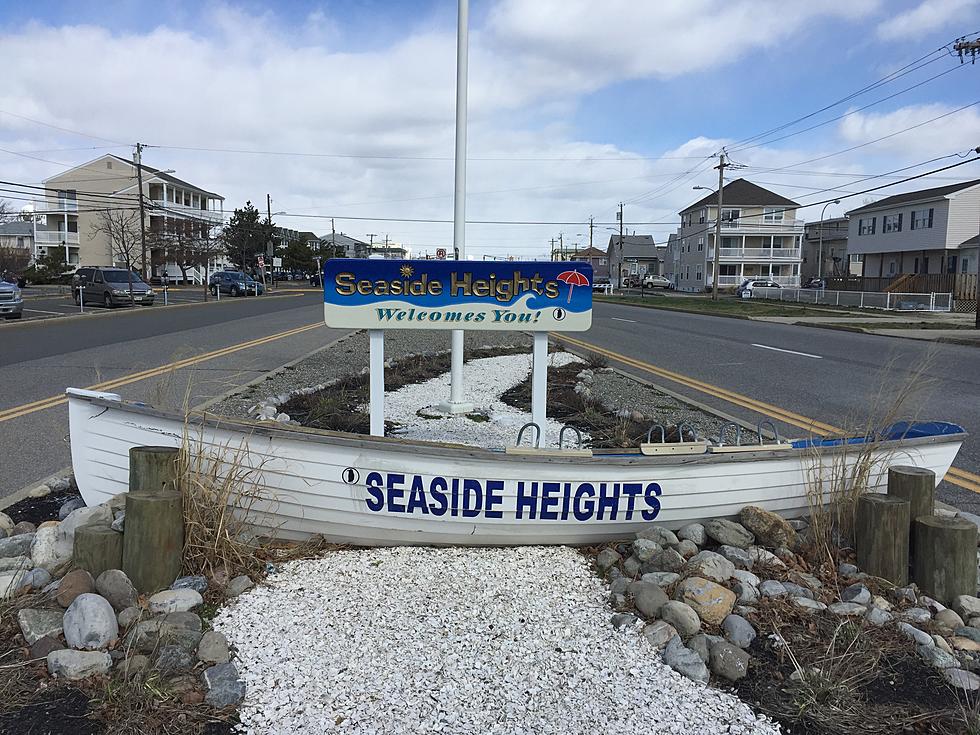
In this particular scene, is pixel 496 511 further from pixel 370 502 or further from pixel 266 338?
pixel 266 338

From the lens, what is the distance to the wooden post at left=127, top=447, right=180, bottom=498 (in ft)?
14.2

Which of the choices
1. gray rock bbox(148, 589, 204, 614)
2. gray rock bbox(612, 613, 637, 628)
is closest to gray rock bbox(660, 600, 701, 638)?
gray rock bbox(612, 613, 637, 628)

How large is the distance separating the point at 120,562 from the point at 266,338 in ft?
49.2

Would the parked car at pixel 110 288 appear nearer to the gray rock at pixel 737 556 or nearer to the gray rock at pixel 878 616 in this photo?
the gray rock at pixel 737 556

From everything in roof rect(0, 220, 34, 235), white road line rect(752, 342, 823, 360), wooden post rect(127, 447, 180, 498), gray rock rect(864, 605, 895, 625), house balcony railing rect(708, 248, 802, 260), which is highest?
roof rect(0, 220, 34, 235)

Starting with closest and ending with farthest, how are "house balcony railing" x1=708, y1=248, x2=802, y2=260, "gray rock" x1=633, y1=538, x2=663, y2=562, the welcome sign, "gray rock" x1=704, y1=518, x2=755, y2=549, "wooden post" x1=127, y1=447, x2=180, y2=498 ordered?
1. "wooden post" x1=127, y1=447, x2=180, y2=498
2. "gray rock" x1=633, y1=538, x2=663, y2=562
3. "gray rock" x1=704, y1=518, x2=755, y2=549
4. the welcome sign
5. "house balcony railing" x1=708, y1=248, x2=802, y2=260

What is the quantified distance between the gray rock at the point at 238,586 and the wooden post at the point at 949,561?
383cm

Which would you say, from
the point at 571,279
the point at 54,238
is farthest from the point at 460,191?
the point at 54,238

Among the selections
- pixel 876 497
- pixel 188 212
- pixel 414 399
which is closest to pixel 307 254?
pixel 188 212

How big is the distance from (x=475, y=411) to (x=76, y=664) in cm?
580

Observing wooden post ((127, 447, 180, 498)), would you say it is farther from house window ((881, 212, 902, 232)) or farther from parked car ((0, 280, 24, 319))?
house window ((881, 212, 902, 232))

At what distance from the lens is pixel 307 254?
95.2m

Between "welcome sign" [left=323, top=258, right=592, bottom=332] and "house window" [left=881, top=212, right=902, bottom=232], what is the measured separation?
5793 centimetres

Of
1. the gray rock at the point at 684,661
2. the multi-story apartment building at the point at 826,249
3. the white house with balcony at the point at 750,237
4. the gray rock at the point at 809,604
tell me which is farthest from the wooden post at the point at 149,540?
the multi-story apartment building at the point at 826,249
